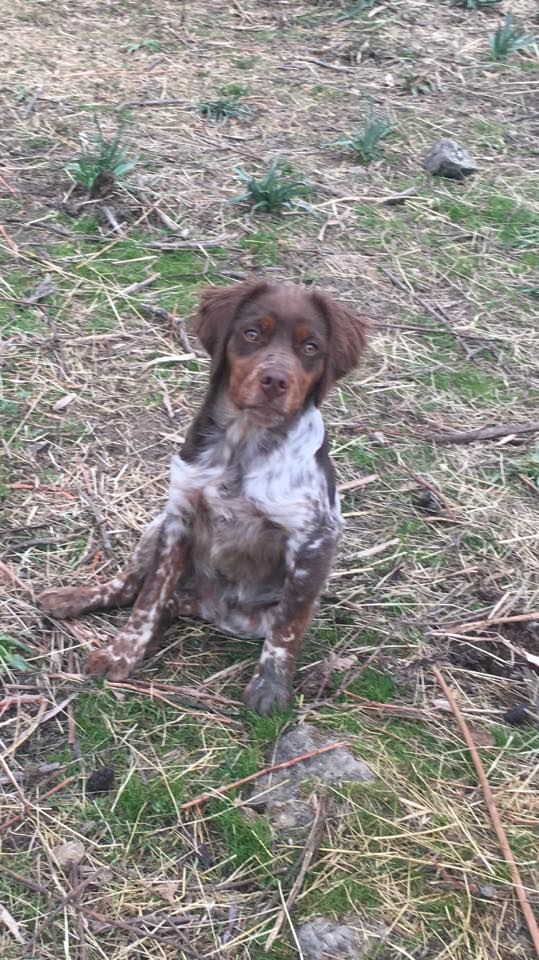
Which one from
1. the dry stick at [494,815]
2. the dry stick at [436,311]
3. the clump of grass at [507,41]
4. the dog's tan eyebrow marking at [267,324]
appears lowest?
the dry stick at [494,815]

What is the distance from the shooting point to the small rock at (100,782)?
2861mm

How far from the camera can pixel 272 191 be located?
5906mm

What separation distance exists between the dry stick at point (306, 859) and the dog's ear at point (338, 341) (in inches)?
50.0

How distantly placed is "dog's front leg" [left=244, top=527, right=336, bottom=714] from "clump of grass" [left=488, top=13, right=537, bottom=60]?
642 centimetres

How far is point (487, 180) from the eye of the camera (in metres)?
6.80

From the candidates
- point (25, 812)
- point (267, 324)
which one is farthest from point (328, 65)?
point (25, 812)

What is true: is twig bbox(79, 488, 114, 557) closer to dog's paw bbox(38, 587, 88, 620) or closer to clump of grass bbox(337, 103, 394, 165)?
dog's paw bbox(38, 587, 88, 620)

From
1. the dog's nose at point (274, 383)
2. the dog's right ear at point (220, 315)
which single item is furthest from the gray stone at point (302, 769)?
the dog's right ear at point (220, 315)

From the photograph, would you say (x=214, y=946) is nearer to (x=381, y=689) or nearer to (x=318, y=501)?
(x=381, y=689)

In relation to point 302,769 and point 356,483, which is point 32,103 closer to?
point 356,483

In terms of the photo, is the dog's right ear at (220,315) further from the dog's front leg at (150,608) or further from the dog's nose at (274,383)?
the dog's front leg at (150,608)

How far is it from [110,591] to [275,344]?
1.04 metres

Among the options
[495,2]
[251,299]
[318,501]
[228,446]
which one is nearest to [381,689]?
[318,501]

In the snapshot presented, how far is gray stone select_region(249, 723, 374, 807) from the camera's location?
2904 mm
